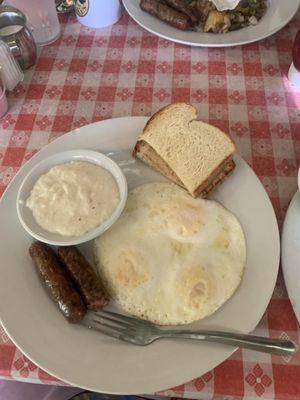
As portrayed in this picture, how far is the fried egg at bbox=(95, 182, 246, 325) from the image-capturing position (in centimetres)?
103

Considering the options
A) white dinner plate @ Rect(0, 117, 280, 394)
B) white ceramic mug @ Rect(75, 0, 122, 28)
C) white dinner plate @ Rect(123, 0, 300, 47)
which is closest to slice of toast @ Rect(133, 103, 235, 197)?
white dinner plate @ Rect(0, 117, 280, 394)

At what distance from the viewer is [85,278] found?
1.03 m

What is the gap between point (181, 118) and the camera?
132 centimetres

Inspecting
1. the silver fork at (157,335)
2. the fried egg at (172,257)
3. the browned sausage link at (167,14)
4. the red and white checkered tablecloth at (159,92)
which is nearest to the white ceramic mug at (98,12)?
the red and white checkered tablecloth at (159,92)

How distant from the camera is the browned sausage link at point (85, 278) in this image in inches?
39.7

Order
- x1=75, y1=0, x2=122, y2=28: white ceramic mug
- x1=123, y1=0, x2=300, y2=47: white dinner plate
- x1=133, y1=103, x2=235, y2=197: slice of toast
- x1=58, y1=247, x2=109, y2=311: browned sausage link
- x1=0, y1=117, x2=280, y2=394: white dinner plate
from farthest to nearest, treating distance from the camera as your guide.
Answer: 1. x1=75, y1=0, x2=122, y2=28: white ceramic mug
2. x1=123, y1=0, x2=300, y2=47: white dinner plate
3. x1=133, y1=103, x2=235, y2=197: slice of toast
4. x1=58, y1=247, x2=109, y2=311: browned sausage link
5. x1=0, y1=117, x2=280, y2=394: white dinner plate

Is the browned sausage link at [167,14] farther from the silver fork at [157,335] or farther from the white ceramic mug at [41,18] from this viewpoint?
the silver fork at [157,335]

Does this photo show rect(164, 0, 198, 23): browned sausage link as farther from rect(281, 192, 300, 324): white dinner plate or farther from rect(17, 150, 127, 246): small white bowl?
rect(281, 192, 300, 324): white dinner plate

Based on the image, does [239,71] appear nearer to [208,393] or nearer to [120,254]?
[120,254]

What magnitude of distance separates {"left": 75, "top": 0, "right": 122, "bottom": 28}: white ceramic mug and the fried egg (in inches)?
42.3

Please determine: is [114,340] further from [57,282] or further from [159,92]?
[159,92]

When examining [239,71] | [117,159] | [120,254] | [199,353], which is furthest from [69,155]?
[239,71]

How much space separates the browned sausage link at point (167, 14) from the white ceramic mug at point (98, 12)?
16cm

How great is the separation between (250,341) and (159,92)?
106 centimetres
